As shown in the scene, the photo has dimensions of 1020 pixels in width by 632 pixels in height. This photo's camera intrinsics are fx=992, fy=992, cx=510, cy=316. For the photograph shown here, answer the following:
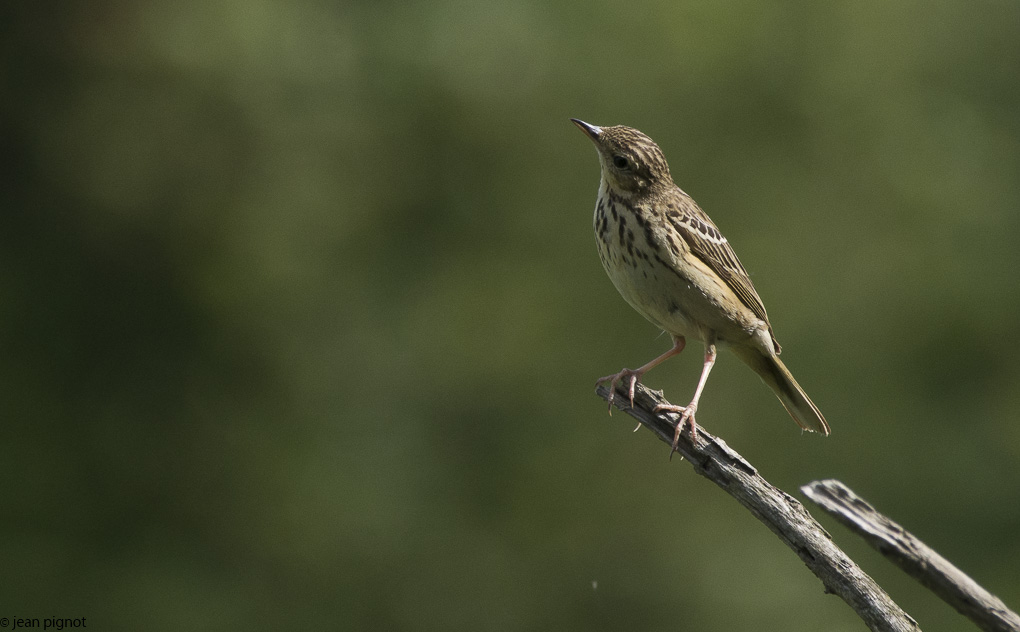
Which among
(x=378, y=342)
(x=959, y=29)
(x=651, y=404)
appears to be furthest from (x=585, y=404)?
(x=959, y=29)

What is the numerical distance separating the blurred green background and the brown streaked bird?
538cm

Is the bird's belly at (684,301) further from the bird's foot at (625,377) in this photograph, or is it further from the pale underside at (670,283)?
the bird's foot at (625,377)

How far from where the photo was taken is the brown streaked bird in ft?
19.2

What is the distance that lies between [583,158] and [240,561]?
6.54 metres

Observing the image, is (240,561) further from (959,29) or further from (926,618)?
(959,29)

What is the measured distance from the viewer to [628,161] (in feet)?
20.4

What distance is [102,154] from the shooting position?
1152 cm

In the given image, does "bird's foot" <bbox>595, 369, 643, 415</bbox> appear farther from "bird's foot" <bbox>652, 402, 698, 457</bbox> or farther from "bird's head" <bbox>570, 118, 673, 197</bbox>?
"bird's head" <bbox>570, 118, 673, 197</bbox>

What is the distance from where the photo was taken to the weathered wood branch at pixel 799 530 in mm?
3643

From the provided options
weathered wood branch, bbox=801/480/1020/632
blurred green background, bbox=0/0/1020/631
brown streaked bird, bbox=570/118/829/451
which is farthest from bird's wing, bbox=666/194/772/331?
blurred green background, bbox=0/0/1020/631

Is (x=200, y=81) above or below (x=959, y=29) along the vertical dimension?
below

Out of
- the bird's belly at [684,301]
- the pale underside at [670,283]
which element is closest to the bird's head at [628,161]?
the pale underside at [670,283]

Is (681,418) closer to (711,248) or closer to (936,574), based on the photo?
(711,248)

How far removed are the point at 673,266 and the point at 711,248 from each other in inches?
22.4
